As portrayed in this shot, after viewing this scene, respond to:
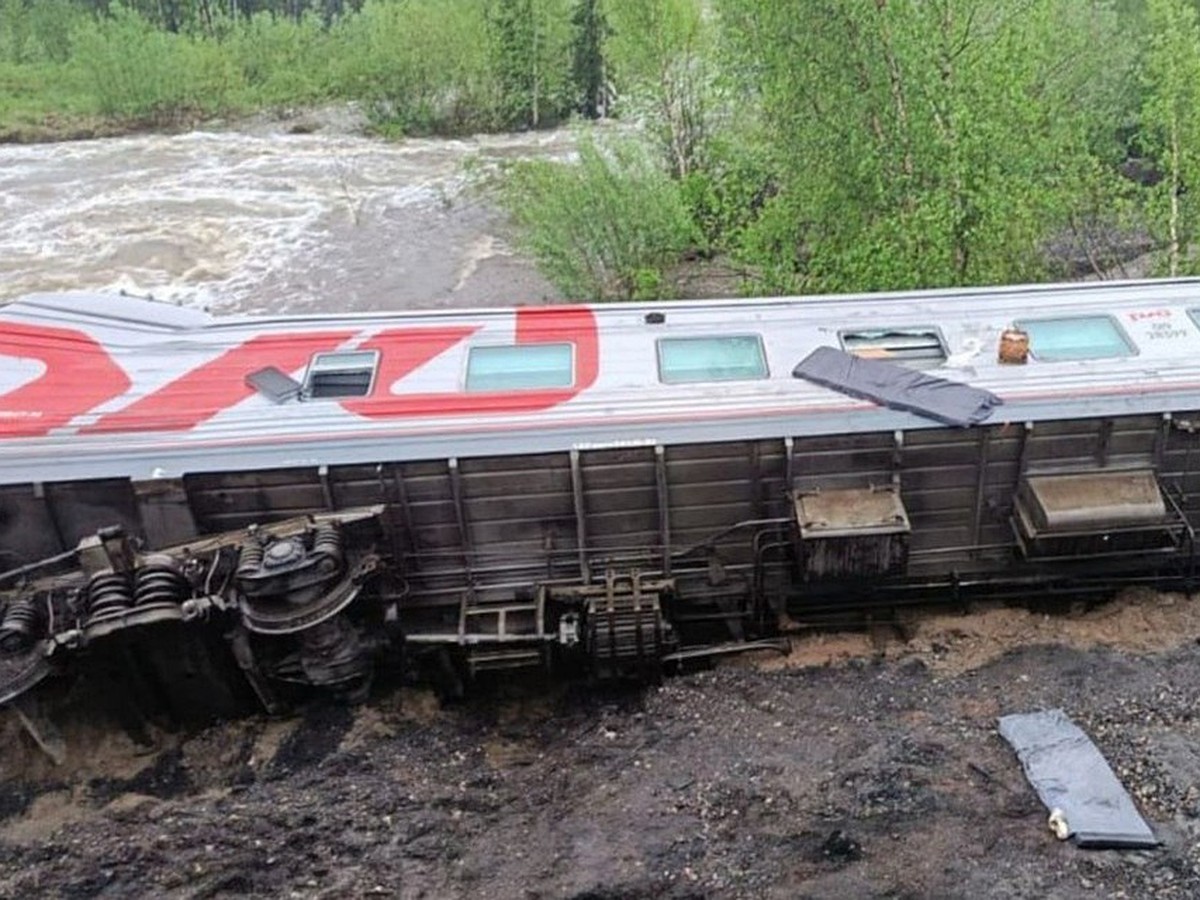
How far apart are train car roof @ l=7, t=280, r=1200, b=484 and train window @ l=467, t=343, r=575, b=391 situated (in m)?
0.02

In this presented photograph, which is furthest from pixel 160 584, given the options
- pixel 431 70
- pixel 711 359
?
pixel 431 70

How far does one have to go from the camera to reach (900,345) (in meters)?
8.28

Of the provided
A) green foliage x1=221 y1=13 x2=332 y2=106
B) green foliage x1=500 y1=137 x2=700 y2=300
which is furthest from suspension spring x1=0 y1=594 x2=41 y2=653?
green foliage x1=221 y1=13 x2=332 y2=106

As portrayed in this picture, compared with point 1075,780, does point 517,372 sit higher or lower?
higher

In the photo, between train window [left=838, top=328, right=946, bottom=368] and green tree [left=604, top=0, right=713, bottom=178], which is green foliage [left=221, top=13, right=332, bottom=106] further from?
train window [left=838, top=328, right=946, bottom=368]

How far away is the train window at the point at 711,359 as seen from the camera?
8.02m

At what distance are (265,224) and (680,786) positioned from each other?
20610mm

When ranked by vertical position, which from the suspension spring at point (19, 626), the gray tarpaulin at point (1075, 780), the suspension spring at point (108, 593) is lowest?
the gray tarpaulin at point (1075, 780)

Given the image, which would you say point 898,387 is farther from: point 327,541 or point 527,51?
point 527,51

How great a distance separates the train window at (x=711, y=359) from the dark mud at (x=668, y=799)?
228cm

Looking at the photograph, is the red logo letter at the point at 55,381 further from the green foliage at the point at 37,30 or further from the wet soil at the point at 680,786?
the green foliage at the point at 37,30

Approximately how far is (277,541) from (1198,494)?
684cm

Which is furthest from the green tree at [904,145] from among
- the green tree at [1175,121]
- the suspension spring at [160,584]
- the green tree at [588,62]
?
the green tree at [588,62]

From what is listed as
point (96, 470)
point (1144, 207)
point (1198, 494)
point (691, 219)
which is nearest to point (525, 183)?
point (691, 219)
